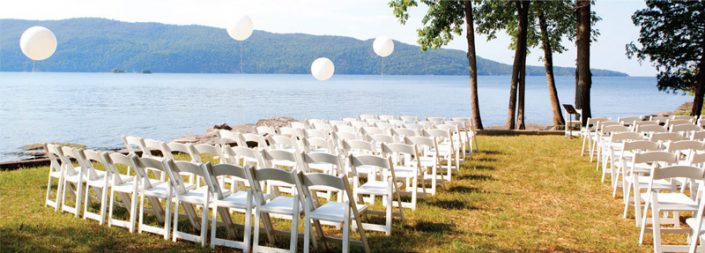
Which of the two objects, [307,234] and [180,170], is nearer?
[307,234]

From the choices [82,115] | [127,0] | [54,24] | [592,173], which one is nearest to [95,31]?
[54,24]

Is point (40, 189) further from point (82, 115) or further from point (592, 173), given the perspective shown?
point (82, 115)

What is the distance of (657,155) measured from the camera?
573 centimetres

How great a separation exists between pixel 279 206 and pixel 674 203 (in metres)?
3.08

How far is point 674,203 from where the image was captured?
5.12 metres

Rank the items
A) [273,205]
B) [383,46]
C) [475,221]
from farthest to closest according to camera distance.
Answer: [383,46] < [475,221] < [273,205]

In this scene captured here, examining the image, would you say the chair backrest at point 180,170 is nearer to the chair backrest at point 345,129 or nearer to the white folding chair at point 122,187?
the white folding chair at point 122,187

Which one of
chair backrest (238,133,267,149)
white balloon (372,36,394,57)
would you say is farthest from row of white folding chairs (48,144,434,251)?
white balloon (372,36,394,57)

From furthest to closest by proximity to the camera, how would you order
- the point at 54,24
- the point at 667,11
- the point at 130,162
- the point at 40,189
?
the point at 54,24, the point at 667,11, the point at 40,189, the point at 130,162

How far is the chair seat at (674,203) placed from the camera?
4.97 meters

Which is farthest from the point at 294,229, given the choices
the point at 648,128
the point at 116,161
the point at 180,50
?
the point at 180,50

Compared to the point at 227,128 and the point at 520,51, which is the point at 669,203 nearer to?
the point at 227,128

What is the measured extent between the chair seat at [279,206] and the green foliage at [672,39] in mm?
19700

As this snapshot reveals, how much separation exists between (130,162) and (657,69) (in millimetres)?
20938
